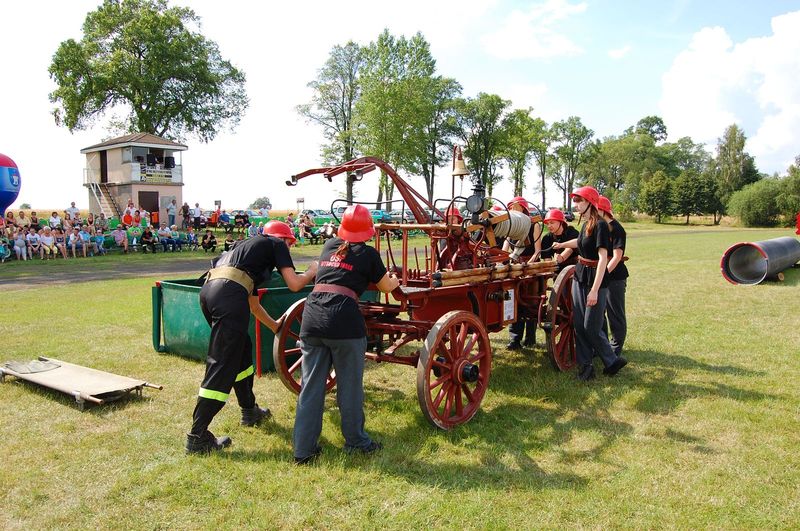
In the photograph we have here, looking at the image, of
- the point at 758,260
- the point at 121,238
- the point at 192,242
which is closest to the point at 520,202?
the point at 758,260

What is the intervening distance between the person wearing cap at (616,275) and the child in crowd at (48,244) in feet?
61.1

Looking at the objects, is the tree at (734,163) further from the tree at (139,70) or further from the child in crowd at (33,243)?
the child in crowd at (33,243)

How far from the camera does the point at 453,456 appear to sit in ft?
14.6

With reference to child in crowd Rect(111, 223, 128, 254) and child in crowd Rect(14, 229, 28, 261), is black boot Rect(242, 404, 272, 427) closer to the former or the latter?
child in crowd Rect(14, 229, 28, 261)

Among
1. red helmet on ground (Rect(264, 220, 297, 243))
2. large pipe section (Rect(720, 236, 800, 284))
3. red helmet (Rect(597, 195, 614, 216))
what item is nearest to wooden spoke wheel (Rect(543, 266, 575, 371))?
red helmet (Rect(597, 195, 614, 216))

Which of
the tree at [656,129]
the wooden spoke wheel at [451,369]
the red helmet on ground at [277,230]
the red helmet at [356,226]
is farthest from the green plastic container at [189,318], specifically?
the tree at [656,129]

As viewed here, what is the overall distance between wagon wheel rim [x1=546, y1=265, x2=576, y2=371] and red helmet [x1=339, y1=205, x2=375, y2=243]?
277 cm

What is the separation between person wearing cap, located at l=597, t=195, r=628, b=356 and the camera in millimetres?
6289

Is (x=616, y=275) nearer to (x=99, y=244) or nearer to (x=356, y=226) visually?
(x=356, y=226)

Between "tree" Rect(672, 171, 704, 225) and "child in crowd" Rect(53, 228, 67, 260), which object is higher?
"tree" Rect(672, 171, 704, 225)

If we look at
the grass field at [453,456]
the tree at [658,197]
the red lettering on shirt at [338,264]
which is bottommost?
the grass field at [453,456]

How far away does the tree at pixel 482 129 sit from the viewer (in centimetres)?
6612

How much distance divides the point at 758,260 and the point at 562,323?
10.4 m

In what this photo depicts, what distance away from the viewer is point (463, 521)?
3.55m
